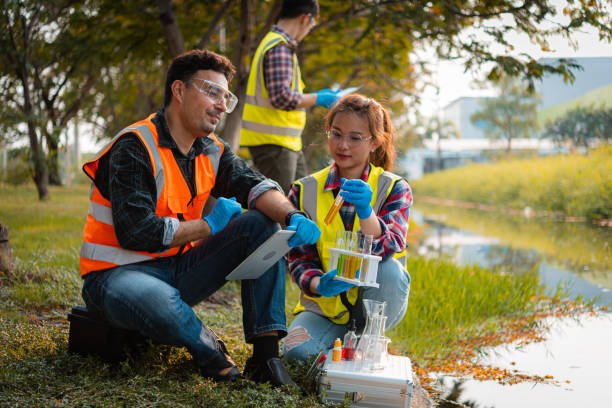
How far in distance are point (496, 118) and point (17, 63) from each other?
64.4 ft

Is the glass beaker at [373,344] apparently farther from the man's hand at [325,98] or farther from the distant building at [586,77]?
the distant building at [586,77]

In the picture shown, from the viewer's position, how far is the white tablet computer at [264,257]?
92.7 inches

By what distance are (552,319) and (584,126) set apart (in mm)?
6120

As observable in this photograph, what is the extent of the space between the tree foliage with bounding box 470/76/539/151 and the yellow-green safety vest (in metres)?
19.8

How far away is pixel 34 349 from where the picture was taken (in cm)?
263

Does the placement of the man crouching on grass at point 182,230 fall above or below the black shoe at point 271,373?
above

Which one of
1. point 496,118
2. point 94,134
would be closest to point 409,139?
point 496,118

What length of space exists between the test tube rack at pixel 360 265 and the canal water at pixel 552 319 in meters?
0.85

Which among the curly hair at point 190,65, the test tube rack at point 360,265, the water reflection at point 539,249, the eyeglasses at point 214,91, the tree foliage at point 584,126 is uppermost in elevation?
the tree foliage at point 584,126

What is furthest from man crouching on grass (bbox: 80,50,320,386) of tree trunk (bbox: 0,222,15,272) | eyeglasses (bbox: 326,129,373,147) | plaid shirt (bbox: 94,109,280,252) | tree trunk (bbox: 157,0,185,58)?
tree trunk (bbox: 157,0,185,58)

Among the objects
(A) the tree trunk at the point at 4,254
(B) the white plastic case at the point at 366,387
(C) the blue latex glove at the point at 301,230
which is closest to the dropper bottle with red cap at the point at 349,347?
(B) the white plastic case at the point at 366,387

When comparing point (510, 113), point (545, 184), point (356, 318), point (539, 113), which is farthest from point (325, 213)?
point (510, 113)

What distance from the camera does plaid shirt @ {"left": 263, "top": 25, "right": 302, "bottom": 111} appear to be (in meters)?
4.16

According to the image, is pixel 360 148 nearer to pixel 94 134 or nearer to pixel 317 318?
pixel 317 318
